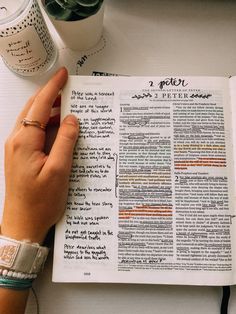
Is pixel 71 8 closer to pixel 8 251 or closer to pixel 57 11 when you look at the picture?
pixel 57 11

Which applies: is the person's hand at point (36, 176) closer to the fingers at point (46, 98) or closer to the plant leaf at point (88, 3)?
the fingers at point (46, 98)

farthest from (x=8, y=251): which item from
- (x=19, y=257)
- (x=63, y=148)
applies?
(x=63, y=148)

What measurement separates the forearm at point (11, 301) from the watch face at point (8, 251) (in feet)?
0.11

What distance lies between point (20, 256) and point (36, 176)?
0.33 feet

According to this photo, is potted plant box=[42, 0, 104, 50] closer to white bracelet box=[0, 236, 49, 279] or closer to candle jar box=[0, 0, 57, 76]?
candle jar box=[0, 0, 57, 76]

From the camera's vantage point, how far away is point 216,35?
0.57 metres

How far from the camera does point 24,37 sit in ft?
1.53

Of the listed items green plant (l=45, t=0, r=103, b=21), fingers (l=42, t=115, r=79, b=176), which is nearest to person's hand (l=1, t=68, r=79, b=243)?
fingers (l=42, t=115, r=79, b=176)

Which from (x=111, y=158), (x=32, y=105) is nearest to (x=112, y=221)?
(x=111, y=158)

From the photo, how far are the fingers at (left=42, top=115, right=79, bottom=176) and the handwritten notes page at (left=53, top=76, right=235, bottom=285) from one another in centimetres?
2

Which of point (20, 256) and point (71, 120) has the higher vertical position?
point (71, 120)

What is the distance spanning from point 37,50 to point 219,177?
0.30 meters

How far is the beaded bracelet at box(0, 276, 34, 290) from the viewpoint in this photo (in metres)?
0.45

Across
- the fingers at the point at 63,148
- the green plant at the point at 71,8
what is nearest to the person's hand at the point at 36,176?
the fingers at the point at 63,148
